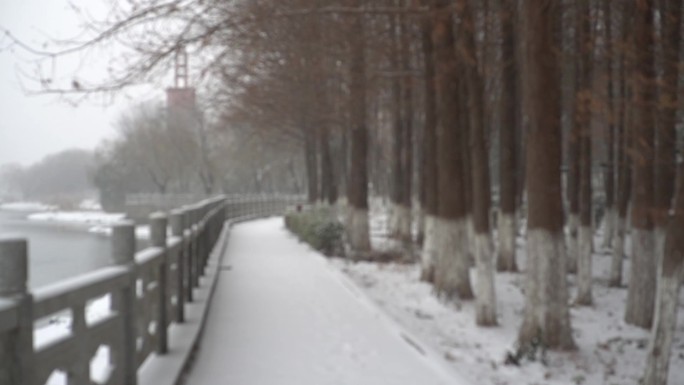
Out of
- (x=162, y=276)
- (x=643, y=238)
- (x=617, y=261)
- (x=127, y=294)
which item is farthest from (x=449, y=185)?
(x=127, y=294)

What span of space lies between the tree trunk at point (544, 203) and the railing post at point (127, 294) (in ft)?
21.0

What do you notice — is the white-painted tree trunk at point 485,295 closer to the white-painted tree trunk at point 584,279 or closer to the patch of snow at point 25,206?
the white-painted tree trunk at point 584,279

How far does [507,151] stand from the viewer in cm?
1844

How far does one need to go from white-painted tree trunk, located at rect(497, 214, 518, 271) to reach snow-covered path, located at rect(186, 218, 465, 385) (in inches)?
245

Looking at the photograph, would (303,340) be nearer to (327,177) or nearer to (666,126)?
(666,126)

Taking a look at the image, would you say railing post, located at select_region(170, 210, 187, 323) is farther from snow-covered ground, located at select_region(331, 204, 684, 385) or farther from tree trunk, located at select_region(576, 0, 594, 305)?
tree trunk, located at select_region(576, 0, 594, 305)

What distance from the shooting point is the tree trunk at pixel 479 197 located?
12742mm

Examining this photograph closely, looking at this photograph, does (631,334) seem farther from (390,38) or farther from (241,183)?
(241,183)

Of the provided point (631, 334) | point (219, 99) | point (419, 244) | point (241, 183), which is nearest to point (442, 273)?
point (631, 334)

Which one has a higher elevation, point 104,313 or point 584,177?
point 584,177

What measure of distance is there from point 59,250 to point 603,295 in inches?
565

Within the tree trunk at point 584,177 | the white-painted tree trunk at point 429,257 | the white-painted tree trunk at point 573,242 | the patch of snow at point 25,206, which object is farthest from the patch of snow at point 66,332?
the white-painted tree trunk at point 573,242

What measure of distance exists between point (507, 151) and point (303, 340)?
34.1ft

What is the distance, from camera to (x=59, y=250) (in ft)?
23.3
